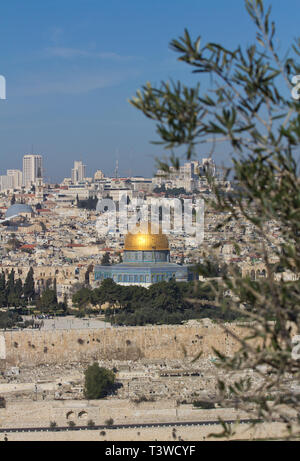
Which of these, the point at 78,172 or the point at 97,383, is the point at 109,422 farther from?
the point at 78,172

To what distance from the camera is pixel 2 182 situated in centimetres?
14825

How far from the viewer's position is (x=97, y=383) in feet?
68.9

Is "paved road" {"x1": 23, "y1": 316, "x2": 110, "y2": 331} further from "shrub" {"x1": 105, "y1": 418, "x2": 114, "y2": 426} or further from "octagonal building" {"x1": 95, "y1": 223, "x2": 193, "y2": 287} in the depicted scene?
Answer: "shrub" {"x1": 105, "y1": 418, "x2": 114, "y2": 426}

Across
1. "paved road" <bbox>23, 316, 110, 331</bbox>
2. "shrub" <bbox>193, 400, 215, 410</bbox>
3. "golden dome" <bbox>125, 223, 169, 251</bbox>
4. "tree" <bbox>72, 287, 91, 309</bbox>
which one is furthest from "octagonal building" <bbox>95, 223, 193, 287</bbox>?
"shrub" <bbox>193, 400, 215, 410</bbox>

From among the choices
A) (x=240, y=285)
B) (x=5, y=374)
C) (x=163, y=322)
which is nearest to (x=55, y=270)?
(x=163, y=322)

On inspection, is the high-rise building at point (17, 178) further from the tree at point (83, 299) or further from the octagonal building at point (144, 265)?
the tree at point (83, 299)

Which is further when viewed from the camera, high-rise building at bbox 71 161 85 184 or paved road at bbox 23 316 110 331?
high-rise building at bbox 71 161 85 184

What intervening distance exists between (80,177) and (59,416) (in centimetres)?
13635

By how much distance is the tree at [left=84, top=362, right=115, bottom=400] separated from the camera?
2053 centimetres

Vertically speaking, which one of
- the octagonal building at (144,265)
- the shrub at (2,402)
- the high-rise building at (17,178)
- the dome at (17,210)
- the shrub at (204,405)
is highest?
the high-rise building at (17,178)

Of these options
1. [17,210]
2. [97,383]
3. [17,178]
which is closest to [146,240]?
[97,383]

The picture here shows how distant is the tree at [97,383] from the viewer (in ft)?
67.4

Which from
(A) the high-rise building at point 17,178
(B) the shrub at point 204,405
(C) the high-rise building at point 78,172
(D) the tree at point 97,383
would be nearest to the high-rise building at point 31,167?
(A) the high-rise building at point 17,178

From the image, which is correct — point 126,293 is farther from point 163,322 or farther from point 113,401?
point 113,401
